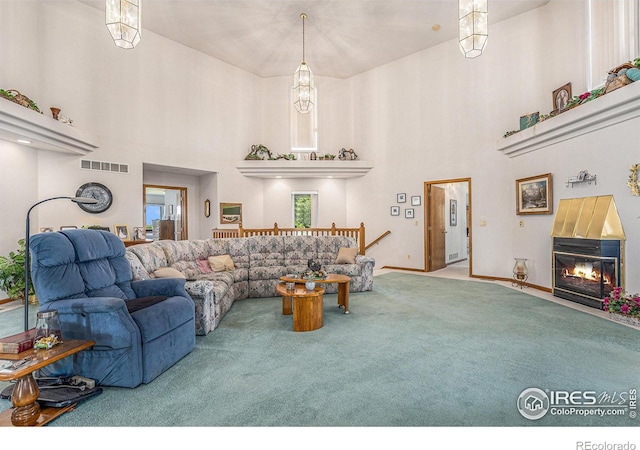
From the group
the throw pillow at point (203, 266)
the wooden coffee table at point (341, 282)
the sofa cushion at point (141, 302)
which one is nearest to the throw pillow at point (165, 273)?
the sofa cushion at point (141, 302)

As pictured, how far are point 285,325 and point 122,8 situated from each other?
4572 mm

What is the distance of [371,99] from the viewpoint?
897 cm

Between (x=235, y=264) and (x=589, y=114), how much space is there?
19.8ft

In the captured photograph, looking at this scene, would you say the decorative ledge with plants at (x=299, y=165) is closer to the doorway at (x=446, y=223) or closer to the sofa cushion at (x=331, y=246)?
the doorway at (x=446, y=223)

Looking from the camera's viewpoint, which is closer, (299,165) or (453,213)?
(299,165)

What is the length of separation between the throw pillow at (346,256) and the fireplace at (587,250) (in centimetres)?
338

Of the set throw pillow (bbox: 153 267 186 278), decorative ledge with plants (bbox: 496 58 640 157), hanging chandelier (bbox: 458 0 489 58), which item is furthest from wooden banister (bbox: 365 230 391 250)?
throw pillow (bbox: 153 267 186 278)

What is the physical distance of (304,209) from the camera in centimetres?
980

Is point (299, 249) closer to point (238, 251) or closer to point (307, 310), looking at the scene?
point (238, 251)

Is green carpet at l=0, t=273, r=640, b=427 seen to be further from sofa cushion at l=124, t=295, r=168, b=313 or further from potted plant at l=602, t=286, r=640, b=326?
sofa cushion at l=124, t=295, r=168, b=313

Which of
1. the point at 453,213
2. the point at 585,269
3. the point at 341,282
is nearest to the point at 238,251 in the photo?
the point at 341,282
